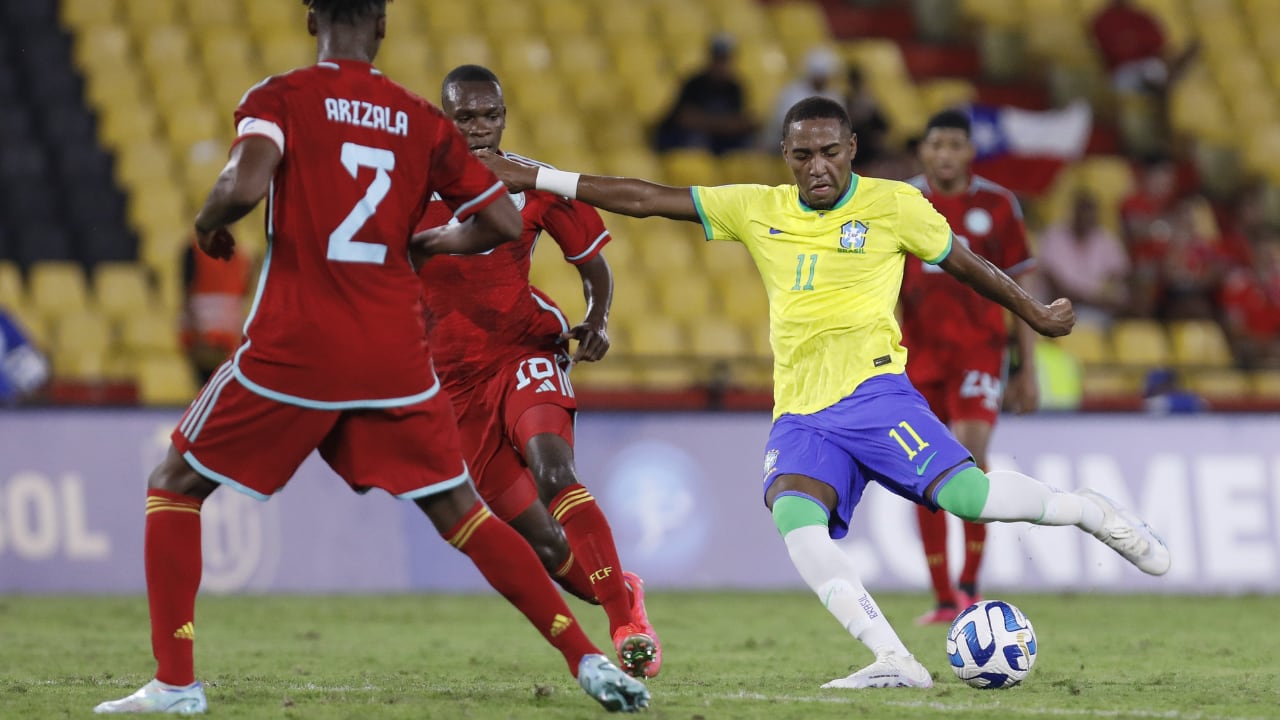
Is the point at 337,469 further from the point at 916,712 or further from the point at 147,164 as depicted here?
the point at 147,164

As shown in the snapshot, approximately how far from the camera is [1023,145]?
17.9 m

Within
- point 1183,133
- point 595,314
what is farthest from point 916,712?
point 1183,133

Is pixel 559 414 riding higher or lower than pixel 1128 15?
lower

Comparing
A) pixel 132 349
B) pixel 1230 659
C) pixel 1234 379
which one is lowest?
pixel 1230 659

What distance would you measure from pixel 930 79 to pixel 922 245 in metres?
14.1

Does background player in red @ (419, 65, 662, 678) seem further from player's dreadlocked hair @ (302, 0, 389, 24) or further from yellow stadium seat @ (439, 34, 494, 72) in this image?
yellow stadium seat @ (439, 34, 494, 72)

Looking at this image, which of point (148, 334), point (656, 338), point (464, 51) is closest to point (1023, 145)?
point (656, 338)

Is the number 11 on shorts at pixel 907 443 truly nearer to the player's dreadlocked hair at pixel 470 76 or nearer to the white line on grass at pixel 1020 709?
the white line on grass at pixel 1020 709

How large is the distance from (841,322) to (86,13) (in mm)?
12490

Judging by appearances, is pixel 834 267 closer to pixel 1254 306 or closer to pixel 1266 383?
pixel 1266 383

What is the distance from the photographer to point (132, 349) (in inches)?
547

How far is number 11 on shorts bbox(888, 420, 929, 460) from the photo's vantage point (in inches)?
252

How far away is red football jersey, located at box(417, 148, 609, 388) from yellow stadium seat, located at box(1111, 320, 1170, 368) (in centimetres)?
1013

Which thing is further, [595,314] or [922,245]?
[595,314]
